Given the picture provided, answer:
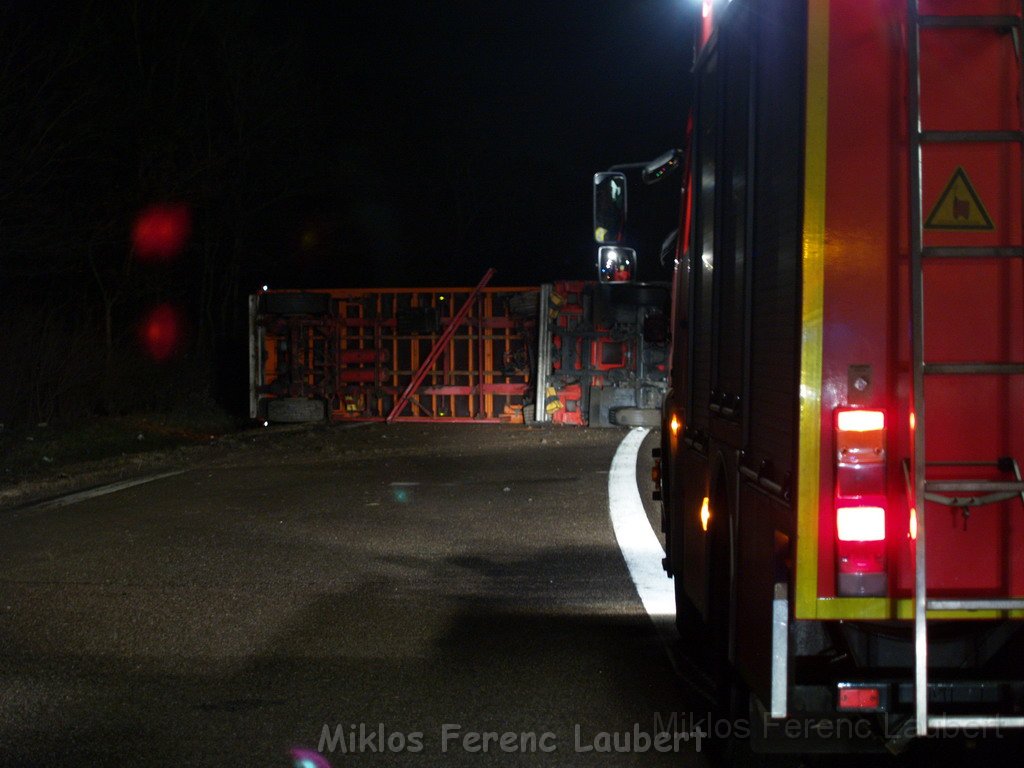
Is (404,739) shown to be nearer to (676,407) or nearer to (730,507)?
(730,507)

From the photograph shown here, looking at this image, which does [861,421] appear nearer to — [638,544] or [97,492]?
[638,544]

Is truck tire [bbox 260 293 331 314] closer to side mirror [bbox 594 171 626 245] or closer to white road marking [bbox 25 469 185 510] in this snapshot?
white road marking [bbox 25 469 185 510]

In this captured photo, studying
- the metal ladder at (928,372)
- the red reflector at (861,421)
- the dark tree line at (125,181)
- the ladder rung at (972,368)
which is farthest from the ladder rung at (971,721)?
the dark tree line at (125,181)

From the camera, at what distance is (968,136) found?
3971mm

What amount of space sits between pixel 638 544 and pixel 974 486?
690 cm

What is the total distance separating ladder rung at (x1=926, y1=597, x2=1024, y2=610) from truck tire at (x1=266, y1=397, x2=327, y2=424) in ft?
67.3

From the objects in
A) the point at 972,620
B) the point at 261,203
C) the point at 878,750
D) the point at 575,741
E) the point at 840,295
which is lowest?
the point at 575,741

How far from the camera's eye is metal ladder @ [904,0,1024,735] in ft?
12.7

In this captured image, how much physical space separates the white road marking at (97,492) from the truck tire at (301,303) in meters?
7.62

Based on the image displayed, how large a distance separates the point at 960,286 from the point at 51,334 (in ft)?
67.9

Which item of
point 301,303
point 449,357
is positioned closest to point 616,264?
point 449,357

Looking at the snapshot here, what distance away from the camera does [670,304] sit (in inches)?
316

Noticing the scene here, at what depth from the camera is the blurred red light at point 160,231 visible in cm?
2839

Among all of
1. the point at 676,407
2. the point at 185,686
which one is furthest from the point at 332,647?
the point at 676,407
